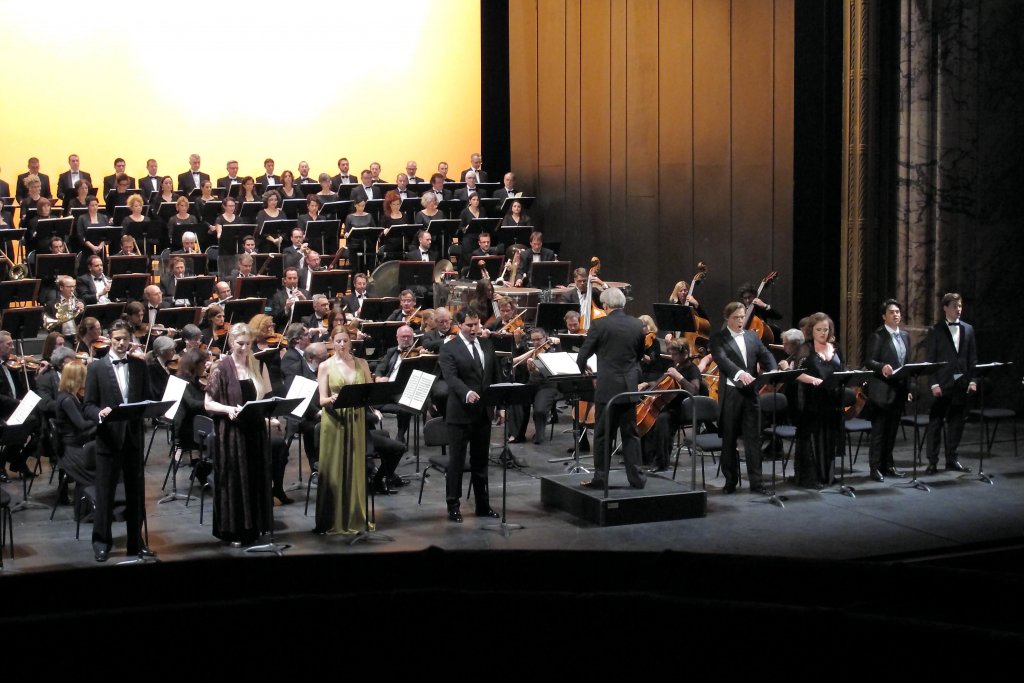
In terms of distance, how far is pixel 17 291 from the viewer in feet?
41.1

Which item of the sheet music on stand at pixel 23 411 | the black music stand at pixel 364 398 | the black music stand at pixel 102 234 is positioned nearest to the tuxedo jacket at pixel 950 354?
the black music stand at pixel 364 398

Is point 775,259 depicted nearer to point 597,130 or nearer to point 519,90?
point 597,130

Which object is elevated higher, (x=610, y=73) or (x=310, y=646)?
(x=610, y=73)

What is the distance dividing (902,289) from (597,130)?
262 inches

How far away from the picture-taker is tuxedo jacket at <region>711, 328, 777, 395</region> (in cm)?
933

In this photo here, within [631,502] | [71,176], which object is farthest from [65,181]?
[631,502]

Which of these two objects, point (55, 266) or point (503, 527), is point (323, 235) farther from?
point (503, 527)

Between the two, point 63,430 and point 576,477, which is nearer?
point 63,430

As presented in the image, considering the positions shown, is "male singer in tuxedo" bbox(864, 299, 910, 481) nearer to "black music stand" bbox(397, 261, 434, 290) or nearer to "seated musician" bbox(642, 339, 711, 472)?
"seated musician" bbox(642, 339, 711, 472)

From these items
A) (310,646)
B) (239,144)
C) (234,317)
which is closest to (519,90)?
(239,144)

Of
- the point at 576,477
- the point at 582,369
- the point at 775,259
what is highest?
the point at 775,259

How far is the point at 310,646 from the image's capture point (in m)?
3.63

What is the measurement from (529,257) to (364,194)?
264 cm

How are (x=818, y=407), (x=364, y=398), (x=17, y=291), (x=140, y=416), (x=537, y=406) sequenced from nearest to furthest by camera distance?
(x=140, y=416)
(x=364, y=398)
(x=818, y=407)
(x=537, y=406)
(x=17, y=291)
